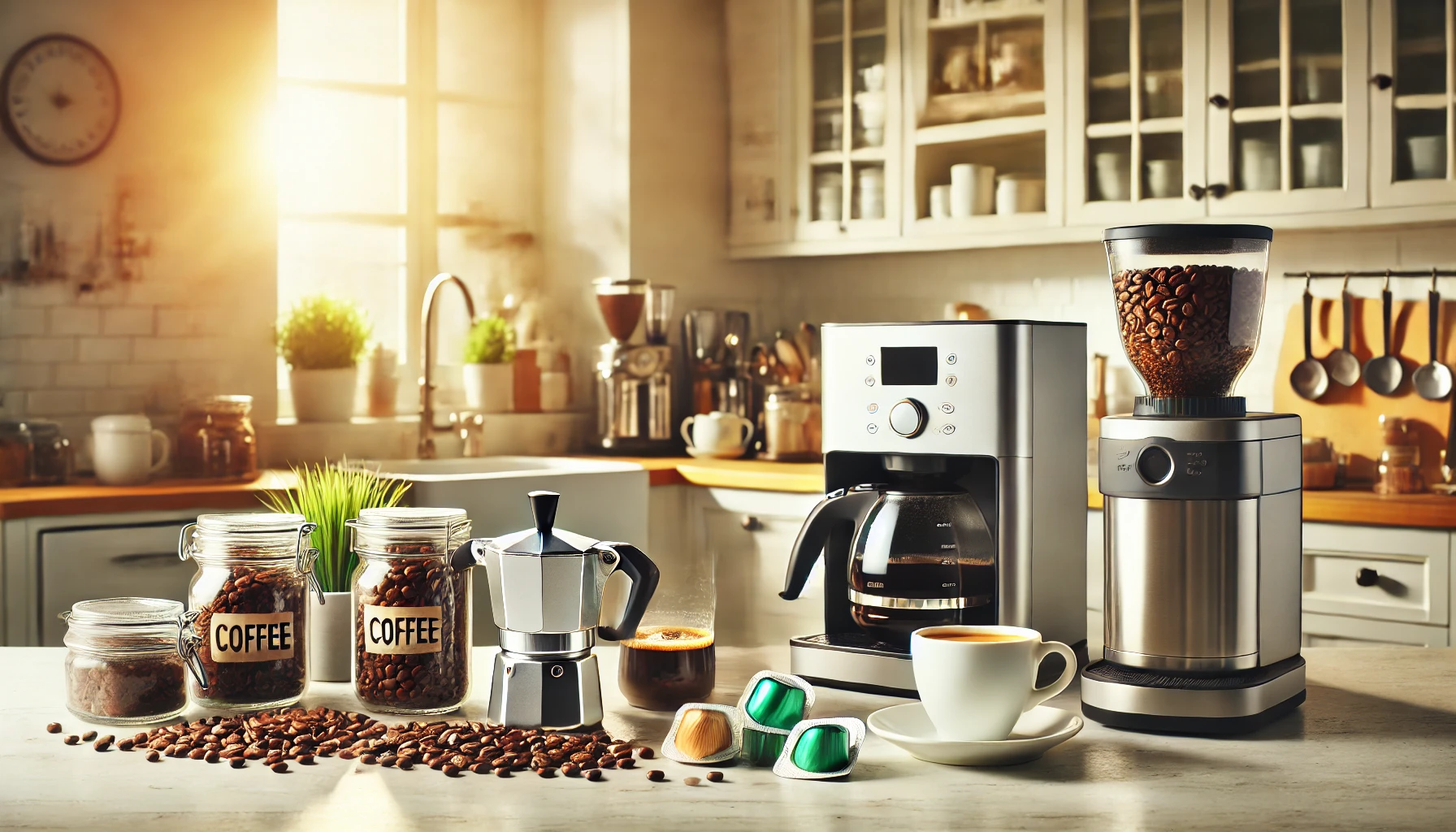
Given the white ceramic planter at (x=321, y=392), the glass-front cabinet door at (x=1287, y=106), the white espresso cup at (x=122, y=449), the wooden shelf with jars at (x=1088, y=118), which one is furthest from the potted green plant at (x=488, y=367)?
the glass-front cabinet door at (x=1287, y=106)

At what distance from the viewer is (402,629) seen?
4.17 feet

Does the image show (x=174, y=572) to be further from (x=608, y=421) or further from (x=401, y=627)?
(x=401, y=627)

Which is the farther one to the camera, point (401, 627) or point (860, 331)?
point (860, 331)

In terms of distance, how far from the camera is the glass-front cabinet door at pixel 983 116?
3.59 m

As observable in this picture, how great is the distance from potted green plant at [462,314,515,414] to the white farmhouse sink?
1.05 feet

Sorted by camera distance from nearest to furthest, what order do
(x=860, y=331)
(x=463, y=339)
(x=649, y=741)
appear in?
(x=649, y=741), (x=860, y=331), (x=463, y=339)

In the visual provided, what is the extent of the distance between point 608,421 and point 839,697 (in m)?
2.74

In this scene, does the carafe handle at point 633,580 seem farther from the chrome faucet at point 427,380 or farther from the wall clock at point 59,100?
the wall clock at point 59,100

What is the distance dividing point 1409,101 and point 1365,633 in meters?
1.16

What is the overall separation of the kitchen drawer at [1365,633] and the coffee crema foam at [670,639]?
1.72 meters

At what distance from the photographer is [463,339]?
13.9 feet

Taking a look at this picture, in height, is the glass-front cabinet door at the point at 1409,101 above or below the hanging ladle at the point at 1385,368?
above

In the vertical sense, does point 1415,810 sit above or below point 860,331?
below

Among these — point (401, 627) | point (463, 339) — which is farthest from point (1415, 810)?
point (463, 339)
